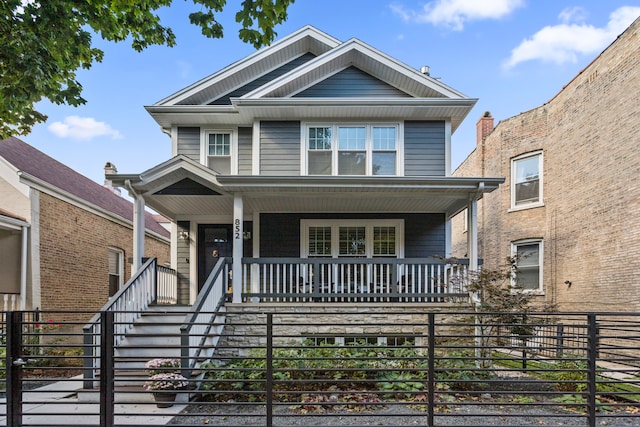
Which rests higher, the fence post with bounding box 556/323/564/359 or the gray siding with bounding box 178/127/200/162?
the gray siding with bounding box 178/127/200/162

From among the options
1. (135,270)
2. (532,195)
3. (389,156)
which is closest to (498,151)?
(532,195)

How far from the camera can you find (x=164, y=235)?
63.6 ft

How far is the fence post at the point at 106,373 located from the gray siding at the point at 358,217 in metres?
5.99

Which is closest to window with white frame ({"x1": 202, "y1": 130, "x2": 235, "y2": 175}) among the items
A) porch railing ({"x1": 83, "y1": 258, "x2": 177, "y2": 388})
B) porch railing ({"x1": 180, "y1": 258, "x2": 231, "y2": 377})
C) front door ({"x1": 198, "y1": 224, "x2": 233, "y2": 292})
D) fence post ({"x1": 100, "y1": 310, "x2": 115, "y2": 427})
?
front door ({"x1": 198, "y1": 224, "x2": 233, "y2": 292})

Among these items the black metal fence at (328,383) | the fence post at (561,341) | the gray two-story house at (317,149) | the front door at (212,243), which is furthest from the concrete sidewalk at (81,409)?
the front door at (212,243)

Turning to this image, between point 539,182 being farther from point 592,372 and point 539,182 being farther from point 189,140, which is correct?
point 189,140

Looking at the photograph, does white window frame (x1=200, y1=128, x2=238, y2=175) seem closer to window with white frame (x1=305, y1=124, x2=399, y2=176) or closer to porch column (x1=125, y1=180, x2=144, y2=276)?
window with white frame (x1=305, y1=124, x2=399, y2=176)

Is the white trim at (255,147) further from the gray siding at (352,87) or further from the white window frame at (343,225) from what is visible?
the white window frame at (343,225)

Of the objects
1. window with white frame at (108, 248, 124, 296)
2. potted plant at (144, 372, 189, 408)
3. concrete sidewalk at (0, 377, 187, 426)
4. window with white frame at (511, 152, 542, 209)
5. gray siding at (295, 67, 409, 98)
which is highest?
gray siding at (295, 67, 409, 98)

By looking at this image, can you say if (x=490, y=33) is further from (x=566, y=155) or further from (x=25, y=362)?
(x=25, y=362)

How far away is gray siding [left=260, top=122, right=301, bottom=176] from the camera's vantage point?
10164 millimetres

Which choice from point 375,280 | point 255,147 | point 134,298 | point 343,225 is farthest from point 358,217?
point 134,298

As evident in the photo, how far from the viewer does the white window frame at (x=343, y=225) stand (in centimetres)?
1024

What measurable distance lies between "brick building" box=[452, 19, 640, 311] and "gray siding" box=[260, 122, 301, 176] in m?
7.80
